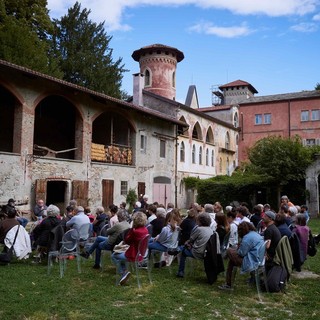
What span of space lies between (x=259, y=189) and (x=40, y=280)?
839 inches

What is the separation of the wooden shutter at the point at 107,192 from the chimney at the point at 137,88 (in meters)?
11.1

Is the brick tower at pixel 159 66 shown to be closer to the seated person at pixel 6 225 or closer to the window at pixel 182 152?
the window at pixel 182 152

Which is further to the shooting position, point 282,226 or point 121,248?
Result: point 282,226

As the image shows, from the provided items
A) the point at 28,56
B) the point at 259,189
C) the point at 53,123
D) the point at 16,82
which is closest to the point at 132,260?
the point at 16,82

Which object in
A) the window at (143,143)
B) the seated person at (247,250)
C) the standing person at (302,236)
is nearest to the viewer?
the seated person at (247,250)

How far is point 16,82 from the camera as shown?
16.6m

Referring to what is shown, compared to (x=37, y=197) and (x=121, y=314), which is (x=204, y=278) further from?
(x=37, y=197)

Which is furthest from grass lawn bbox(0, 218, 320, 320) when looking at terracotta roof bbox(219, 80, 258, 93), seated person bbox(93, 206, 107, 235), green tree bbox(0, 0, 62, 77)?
terracotta roof bbox(219, 80, 258, 93)

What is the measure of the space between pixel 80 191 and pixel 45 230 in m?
10.9

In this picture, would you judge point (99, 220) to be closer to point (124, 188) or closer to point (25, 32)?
point (124, 188)

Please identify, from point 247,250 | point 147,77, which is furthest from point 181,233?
point 147,77

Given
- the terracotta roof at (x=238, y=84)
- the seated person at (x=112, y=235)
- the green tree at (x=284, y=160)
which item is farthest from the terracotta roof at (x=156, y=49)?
the seated person at (x=112, y=235)

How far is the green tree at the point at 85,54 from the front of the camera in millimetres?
35719

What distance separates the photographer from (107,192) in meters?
21.0
